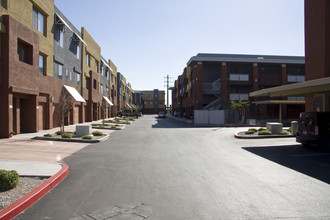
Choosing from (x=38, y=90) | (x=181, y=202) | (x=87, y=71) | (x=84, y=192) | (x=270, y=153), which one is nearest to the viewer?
(x=181, y=202)

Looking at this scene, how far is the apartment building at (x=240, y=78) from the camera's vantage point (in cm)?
4234

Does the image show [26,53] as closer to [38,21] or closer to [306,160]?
[38,21]

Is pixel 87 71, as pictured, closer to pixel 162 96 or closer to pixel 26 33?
pixel 26 33

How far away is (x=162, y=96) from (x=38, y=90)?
9535 centimetres

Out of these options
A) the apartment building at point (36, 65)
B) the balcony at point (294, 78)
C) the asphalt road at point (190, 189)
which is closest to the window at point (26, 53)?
the apartment building at point (36, 65)

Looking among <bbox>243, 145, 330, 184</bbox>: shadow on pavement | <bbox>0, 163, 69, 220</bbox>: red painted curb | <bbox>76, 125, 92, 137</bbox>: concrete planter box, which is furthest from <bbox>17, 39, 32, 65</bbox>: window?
<bbox>243, 145, 330, 184</bbox>: shadow on pavement

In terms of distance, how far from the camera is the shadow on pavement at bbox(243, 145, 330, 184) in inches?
306

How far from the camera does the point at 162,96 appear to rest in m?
114

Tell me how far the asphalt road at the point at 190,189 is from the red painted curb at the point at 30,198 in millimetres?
136

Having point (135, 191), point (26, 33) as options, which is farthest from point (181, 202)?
point (26, 33)

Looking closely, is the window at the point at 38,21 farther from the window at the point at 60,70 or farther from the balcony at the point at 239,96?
the balcony at the point at 239,96

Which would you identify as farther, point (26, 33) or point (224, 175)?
point (26, 33)

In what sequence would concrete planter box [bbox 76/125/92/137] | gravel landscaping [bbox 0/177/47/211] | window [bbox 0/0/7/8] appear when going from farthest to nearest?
concrete planter box [bbox 76/125/92/137]
window [bbox 0/0/7/8]
gravel landscaping [bbox 0/177/47/211]

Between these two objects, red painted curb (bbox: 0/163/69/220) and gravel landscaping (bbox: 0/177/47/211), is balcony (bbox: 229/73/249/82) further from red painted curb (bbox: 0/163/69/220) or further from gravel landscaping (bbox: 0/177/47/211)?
gravel landscaping (bbox: 0/177/47/211)
